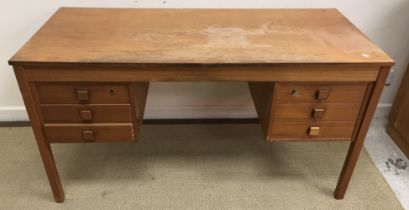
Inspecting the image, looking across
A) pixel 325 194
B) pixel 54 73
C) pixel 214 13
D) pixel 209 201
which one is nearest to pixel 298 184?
pixel 325 194

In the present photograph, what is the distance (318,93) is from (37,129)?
41.1 inches

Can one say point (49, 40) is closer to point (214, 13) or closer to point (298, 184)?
point (214, 13)

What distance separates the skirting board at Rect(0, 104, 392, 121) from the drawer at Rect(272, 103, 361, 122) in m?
0.70

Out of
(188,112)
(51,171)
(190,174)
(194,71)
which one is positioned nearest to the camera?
(194,71)

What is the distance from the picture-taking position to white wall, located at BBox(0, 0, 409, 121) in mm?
1560

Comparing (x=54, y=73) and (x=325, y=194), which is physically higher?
(x=54, y=73)

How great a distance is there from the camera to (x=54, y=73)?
3.49 feet

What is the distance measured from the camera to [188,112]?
1.92 m

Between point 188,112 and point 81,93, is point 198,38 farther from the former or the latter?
point 188,112

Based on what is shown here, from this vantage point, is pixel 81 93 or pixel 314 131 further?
pixel 314 131

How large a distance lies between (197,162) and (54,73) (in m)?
0.84

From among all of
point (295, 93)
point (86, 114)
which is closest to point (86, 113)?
point (86, 114)

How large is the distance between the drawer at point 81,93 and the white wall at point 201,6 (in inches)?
24.6

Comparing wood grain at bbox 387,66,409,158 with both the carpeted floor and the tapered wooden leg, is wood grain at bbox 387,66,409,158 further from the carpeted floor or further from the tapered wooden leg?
the tapered wooden leg
